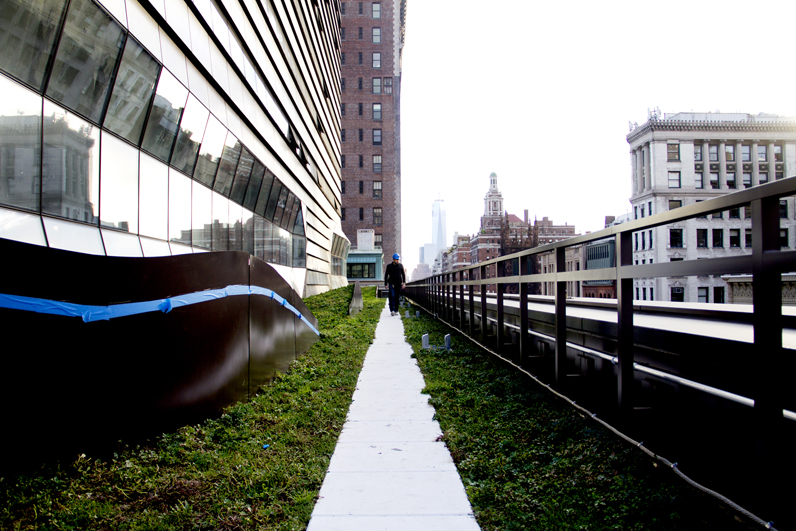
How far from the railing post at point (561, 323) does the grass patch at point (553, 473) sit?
1.02ft

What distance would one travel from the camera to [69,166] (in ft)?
17.0

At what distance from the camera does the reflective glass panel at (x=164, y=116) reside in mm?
7242

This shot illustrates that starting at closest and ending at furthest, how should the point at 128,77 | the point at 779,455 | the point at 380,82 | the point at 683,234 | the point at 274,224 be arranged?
the point at 779,455 → the point at 683,234 → the point at 128,77 → the point at 274,224 → the point at 380,82

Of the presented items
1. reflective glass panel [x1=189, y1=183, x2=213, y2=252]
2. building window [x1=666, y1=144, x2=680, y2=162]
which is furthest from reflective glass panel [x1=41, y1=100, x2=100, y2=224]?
building window [x1=666, y1=144, x2=680, y2=162]

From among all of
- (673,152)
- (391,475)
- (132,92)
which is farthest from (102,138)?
(673,152)

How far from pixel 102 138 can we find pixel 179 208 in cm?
258

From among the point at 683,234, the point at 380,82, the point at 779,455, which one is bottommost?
the point at 779,455

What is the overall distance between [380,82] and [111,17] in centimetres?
6580

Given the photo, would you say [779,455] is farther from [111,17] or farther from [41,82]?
[111,17]

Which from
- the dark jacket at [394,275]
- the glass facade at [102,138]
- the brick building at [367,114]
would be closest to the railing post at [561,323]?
the glass facade at [102,138]

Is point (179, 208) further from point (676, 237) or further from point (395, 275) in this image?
point (395, 275)

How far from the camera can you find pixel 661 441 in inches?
119

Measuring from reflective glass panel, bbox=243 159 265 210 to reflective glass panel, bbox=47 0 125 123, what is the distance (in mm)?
6860

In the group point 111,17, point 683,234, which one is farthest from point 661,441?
point 111,17
